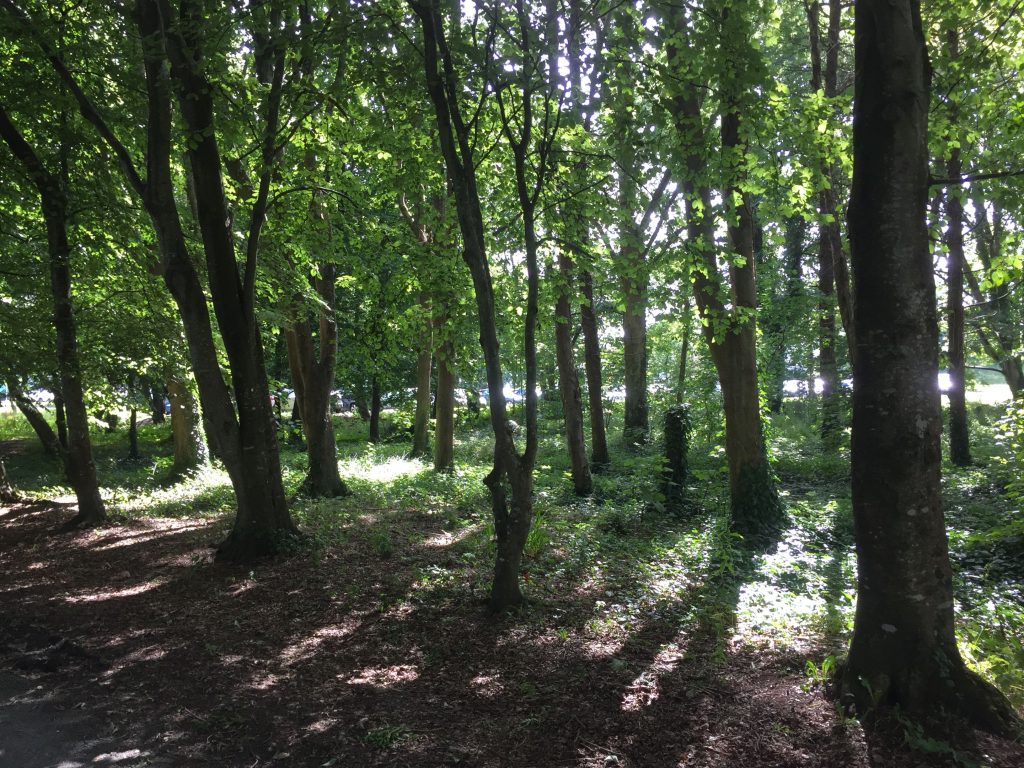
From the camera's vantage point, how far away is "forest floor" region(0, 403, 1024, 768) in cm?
353

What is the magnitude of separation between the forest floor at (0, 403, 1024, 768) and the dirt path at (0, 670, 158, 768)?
16 millimetres

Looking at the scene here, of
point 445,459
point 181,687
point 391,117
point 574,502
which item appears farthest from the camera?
point 445,459

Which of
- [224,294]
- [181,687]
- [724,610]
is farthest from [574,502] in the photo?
[181,687]

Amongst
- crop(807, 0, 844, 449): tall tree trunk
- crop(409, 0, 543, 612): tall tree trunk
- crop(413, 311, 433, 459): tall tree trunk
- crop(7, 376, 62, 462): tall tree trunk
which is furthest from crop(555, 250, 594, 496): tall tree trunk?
crop(7, 376, 62, 462): tall tree trunk

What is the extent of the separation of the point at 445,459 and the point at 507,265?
5.75 m

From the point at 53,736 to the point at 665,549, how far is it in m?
6.56

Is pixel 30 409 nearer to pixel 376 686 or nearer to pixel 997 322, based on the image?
pixel 376 686

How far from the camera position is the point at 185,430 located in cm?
1641

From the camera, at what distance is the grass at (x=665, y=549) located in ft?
17.1

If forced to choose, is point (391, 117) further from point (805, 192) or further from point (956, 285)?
point (956, 285)

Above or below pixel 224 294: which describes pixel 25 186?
above

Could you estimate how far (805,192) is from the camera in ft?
18.9

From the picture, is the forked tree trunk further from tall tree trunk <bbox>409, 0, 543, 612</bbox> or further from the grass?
tall tree trunk <bbox>409, 0, 543, 612</bbox>

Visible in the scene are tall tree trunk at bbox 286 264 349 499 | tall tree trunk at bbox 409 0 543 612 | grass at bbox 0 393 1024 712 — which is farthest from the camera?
tall tree trunk at bbox 286 264 349 499
